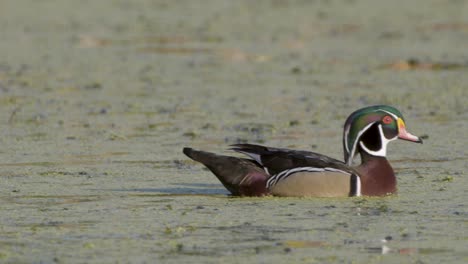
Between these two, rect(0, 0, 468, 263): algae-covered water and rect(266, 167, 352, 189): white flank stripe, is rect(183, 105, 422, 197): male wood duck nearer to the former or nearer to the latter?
rect(266, 167, 352, 189): white flank stripe

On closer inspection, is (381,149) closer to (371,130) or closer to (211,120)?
(371,130)

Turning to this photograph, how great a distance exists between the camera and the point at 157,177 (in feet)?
28.5

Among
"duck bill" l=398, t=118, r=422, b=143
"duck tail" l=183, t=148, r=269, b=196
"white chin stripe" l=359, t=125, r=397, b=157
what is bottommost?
"duck tail" l=183, t=148, r=269, b=196

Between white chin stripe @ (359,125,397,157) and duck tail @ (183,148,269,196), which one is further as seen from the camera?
white chin stripe @ (359,125,397,157)

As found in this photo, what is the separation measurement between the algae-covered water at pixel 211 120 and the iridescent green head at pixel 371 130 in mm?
390

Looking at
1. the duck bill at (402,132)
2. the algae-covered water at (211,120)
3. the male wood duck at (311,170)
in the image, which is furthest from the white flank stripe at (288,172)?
the duck bill at (402,132)

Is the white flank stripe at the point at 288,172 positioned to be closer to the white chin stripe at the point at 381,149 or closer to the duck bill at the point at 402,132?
the white chin stripe at the point at 381,149

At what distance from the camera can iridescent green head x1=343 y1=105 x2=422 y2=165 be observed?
8.11 m

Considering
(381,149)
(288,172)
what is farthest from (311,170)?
(381,149)

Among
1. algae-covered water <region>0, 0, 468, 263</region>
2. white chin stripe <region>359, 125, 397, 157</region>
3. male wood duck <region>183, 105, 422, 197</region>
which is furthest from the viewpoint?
white chin stripe <region>359, 125, 397, 157</region>

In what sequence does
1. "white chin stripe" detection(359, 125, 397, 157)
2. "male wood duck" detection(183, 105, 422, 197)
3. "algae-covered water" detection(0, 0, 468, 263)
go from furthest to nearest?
"white chin stripe" detection(359, 125, 397, 157), "male wood duck" detection(183, 105, 422, 197), "algae-covered water" detection(0, 0, 468, 263)

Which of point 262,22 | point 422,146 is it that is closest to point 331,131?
→ point 422,146

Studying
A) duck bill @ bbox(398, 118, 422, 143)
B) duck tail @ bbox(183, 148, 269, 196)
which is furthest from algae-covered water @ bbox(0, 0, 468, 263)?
duck bill @ bbox(398, 118, 422, 143)

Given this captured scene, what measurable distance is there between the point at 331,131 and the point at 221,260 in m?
4.75
